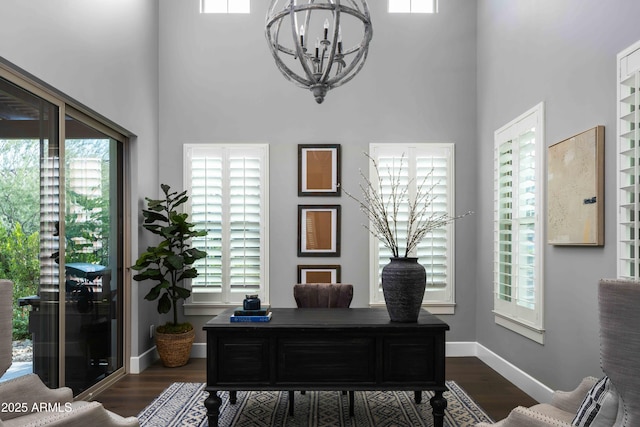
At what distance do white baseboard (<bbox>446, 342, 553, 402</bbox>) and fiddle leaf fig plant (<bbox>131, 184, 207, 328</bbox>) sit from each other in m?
2.86

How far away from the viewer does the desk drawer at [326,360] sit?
2998mm

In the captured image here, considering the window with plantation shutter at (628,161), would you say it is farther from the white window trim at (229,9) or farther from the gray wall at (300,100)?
the white window trim at (229,9)

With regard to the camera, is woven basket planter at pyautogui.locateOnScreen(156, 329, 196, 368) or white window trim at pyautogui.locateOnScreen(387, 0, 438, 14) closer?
woven basket planter at pyautogui.locateOnScreen(156, 329, 196, 368)

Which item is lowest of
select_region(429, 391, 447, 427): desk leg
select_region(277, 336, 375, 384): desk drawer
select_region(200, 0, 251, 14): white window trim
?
select_region(429, 391, 447, 427): desk leg

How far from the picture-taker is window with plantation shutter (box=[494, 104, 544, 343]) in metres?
3.67

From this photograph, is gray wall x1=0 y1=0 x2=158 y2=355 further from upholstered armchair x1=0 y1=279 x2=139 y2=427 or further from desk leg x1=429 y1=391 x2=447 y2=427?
desk leg x1=429 y1=391 x2=447 y2=427

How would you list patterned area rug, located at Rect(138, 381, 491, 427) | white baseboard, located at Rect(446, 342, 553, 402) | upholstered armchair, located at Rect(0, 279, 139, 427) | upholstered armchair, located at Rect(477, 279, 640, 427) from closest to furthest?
1. upholstered armchair, located at Rect(477, 279, 640, 427)
2. upholstered armchair, located at Rect(0, 279, 139, 427)
3. patterned area rug, located at Rect(138, 381, 491, 427)
4. white baseboard, located at Rect(446, 342, 553, 402)

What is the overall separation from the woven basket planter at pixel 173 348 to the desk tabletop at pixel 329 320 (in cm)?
145

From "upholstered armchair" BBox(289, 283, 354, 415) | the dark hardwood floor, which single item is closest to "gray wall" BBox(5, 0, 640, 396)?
the dark hardwood floor

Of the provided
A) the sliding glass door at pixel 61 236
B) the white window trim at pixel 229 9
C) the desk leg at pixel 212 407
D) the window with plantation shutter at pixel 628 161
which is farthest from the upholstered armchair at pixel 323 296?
the white window trim at pixel 229 9

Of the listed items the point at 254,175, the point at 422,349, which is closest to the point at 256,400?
the point at 422,349

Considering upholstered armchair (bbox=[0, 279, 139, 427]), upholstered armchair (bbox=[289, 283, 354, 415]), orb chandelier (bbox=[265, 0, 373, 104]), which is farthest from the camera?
upholstered armchair (bbox=[289, 283, 354, 415])

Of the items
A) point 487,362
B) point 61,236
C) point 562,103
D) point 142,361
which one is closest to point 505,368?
point 487,362

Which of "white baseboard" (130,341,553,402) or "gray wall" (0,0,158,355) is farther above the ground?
"gray wall" (0,0,158,355)
